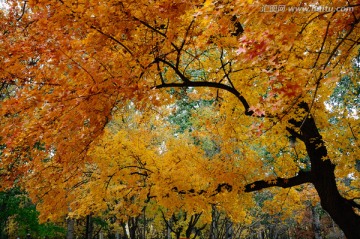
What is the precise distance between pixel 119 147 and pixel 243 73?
14.9ft

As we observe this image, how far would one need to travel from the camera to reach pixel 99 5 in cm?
394

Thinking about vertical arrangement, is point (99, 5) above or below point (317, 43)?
above

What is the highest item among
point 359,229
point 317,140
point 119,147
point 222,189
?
point 119,147

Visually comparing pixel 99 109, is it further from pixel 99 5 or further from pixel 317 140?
pixel 317 140

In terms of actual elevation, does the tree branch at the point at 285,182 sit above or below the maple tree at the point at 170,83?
below

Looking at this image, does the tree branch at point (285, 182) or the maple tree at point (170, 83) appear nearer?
the maple tree at point (170, 83)

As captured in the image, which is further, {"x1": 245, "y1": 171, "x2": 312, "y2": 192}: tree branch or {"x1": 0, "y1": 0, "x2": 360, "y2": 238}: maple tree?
{"x1": 245, "y1": 171, "x2": 312, "y2": 192}: tree branch

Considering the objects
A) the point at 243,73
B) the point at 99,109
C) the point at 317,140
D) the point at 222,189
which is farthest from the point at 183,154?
the point at 99,109

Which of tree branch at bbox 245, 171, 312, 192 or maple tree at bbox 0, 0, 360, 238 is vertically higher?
maple tree at bbox 0, 0, 360, 238

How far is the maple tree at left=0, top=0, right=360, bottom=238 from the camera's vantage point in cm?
327

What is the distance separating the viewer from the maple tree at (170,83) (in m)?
3.27

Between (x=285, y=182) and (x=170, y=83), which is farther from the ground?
(x=170, y=83)

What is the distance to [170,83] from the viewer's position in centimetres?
590

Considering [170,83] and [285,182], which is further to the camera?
[285,182]
